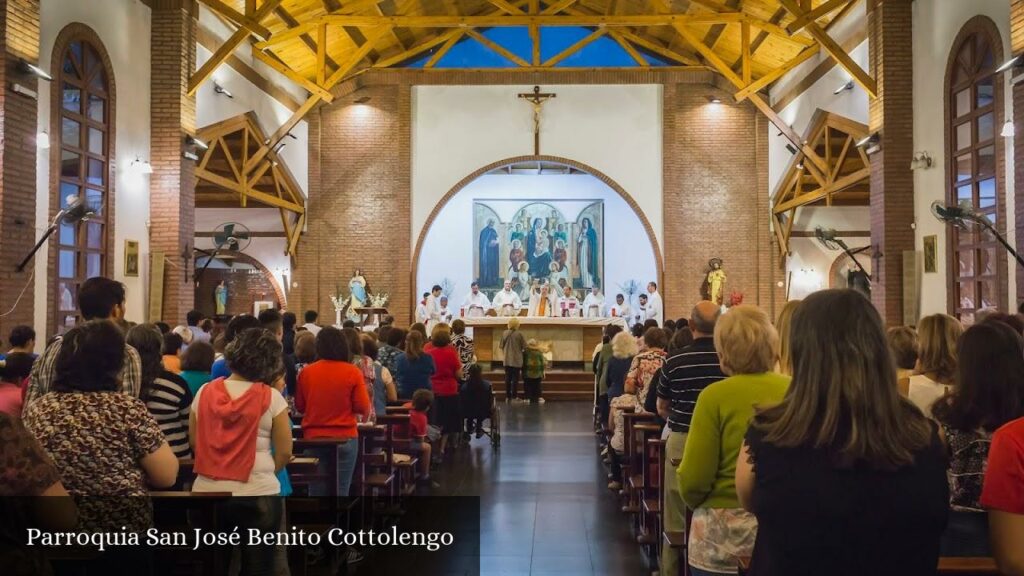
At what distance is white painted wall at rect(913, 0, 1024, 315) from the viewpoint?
11.3 meters

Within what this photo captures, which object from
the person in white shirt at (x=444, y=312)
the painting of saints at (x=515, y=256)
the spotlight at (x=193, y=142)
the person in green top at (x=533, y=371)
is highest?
the spotlight at (x=193, y=142)

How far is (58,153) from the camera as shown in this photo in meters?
10.3

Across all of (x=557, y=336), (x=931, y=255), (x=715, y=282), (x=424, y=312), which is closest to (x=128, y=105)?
(x=424, y=312)

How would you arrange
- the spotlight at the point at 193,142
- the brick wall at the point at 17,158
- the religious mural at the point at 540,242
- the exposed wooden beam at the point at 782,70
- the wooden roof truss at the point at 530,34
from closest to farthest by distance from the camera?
the brick wall at the point at 17,158 < the spotlight at the point at 193,142 < the wooden roof truss at the point at 530,34 < the exposed wooden beam at the point at 782,70 < the religious mural at the point at 540,242

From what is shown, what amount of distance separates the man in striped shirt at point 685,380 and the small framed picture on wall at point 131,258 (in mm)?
9736

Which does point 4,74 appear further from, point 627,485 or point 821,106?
point 821,106

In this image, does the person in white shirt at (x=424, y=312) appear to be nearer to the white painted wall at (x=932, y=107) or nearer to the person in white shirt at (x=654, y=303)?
the person in white shirt at (x=654, y=303)

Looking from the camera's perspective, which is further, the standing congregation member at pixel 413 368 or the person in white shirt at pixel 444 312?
the person in white shirt at pixel 444 312

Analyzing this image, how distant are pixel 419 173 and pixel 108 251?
904 cm

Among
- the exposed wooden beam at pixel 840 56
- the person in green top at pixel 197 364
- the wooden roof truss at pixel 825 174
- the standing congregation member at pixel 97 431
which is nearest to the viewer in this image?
Result: the standing congregation member at pixel 97 431

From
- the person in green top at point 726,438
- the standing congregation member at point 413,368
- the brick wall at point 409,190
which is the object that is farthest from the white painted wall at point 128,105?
the person in green top at point 726,438

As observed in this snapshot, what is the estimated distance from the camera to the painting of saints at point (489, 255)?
21.9 metres

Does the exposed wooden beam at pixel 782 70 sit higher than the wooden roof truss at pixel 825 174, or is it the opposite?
the exposed wooden beam at pixel 782 70

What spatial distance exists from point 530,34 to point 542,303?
18.3ft
